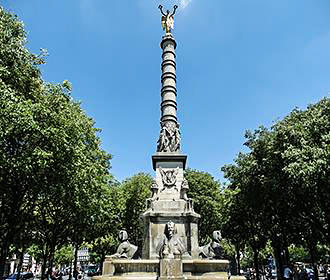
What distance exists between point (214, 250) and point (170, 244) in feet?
6.19

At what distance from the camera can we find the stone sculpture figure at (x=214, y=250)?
11590 mm

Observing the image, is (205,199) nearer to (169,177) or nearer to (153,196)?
(169,177)

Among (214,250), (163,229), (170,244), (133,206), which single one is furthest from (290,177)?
(133,206)

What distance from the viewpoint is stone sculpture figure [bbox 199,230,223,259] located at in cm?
1159

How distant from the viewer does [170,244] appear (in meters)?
11.1

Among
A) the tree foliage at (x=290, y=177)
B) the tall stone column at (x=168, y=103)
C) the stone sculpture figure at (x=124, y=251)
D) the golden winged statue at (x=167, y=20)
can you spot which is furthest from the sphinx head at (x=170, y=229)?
the golden winged statue at (x=167, y=20)

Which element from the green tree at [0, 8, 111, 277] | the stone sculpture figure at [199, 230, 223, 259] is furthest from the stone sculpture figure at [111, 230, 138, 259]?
the green tree at [0, 8, 111, 277]

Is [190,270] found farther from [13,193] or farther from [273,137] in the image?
[273,137]

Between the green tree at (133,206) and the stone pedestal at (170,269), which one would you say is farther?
Result: the green tree at (133,206)

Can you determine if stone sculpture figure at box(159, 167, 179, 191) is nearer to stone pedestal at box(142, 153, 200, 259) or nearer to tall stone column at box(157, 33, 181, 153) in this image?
stone pedestal at box(142, 153, 200, 259)

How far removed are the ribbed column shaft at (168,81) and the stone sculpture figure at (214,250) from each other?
21.2 feet

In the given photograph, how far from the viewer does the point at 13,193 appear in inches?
599

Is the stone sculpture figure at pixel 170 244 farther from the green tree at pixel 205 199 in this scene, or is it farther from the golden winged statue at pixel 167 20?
the green tree at pixel 205 199

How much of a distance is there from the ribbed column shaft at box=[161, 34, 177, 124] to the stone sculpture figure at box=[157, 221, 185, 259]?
6058 mm
